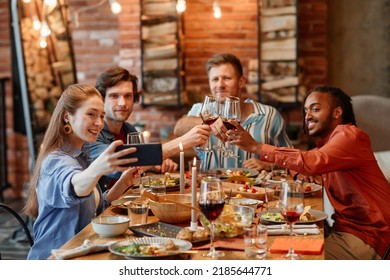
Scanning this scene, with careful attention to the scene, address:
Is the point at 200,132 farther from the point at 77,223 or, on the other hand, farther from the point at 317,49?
the point at 317,49

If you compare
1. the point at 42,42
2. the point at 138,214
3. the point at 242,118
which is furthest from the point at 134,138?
the point at 42,42

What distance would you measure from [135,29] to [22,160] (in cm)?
162

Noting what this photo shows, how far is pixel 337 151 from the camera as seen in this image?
121 inches

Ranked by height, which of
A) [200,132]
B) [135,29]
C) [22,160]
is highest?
[135,29]

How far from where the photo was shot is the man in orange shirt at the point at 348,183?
304 cm

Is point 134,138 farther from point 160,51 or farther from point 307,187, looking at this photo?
point 160,51

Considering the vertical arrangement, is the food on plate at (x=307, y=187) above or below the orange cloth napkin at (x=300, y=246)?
below

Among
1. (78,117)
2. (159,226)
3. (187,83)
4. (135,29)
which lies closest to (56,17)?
(135,29)

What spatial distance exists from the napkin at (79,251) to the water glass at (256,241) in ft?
1.38

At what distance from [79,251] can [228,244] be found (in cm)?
46

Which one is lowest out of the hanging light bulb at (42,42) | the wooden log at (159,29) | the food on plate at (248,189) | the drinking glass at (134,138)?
the food on plate at (248,189)

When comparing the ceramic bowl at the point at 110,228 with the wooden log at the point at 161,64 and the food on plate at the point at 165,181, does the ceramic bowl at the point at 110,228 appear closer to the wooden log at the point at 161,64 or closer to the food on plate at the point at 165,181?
the food on plate at the point at 165,181

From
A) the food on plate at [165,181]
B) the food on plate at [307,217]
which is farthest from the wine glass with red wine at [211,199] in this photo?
the food on plate at [165,181]

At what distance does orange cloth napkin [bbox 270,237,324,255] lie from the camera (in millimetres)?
2189
